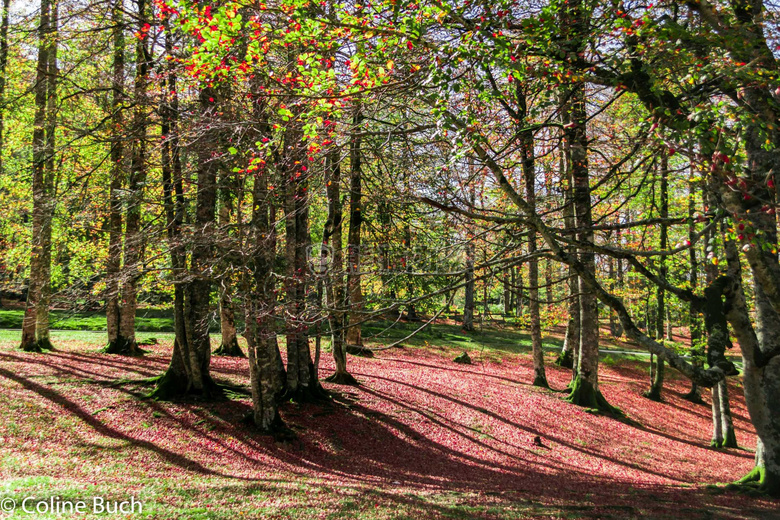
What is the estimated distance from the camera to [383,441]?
11.2m

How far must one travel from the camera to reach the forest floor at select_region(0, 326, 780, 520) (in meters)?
6.74

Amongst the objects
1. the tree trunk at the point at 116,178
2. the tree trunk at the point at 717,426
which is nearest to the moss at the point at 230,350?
the tree trunk at the point at 116,178

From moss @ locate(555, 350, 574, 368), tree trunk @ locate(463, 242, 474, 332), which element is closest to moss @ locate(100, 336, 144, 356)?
tree trunk @ locate(463, 242, 474, 332)

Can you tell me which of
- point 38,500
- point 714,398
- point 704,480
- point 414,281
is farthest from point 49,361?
point 714,398

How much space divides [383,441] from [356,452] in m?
0.94

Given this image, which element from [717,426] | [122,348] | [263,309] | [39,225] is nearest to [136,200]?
[263,309]

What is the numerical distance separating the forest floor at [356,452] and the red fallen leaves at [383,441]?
0.04 m

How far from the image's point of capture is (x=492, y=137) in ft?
30.0

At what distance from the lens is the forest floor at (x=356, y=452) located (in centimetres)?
674

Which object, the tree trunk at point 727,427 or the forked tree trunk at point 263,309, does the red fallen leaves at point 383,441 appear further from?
the forked tree trunk at point 263,309

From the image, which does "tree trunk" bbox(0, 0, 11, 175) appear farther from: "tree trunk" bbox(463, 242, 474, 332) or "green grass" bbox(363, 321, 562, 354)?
"green grass" bbox(363, 321, 562, 354)

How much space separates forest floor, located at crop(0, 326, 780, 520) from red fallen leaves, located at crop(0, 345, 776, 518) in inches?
1.7

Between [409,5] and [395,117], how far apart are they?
3948 mm

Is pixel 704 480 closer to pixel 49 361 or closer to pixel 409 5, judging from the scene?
pixel 409 5
